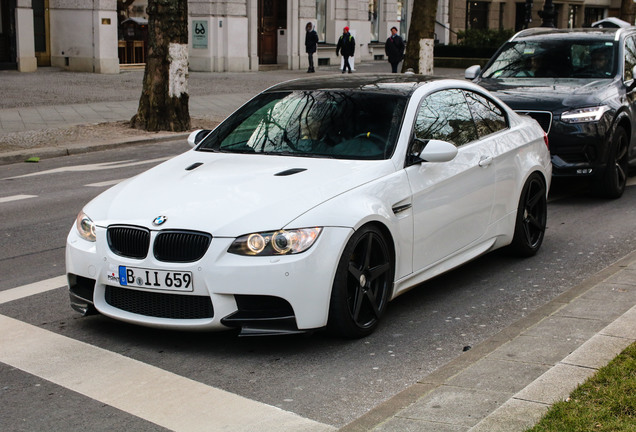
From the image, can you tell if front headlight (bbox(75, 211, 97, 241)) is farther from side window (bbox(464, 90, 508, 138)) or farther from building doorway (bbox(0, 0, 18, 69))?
building doorway (bbox(0, 0, 18, 69))

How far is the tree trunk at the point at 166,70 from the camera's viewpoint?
58.2 feet

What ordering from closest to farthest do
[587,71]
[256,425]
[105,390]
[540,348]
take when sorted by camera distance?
[256,425], [105,390], [540,348], [587,71]

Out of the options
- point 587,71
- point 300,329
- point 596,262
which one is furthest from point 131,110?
point 300,329

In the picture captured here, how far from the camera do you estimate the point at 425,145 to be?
6.32 metres

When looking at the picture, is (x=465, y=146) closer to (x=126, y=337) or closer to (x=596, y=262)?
(x=596, y=262)

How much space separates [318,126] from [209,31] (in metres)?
28.3

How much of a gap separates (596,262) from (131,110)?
1500cm

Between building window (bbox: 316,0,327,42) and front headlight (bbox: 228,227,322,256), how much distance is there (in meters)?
36.6

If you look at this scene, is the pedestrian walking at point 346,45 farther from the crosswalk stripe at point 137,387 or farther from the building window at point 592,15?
the building window at point 592,15

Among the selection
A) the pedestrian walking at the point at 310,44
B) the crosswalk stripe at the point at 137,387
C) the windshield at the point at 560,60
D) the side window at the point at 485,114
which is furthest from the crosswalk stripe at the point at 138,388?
the pedestrian walking at the point at 310,44

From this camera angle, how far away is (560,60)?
38.5 feet

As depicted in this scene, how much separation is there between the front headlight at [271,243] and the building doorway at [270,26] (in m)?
33.1

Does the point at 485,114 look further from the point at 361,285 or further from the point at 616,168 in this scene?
the point at 616,168

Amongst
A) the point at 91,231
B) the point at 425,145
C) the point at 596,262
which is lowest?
the point at 596,262
